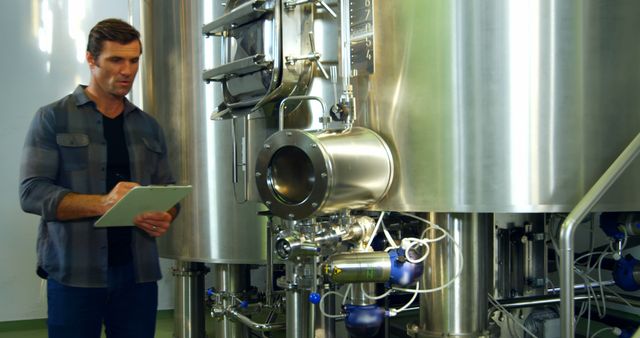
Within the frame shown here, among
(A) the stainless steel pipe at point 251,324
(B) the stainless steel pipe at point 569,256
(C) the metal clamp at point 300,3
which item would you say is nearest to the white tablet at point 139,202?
(C) the metal clamp at point 300,3

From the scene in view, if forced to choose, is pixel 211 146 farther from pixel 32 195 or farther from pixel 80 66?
pixel 80 66

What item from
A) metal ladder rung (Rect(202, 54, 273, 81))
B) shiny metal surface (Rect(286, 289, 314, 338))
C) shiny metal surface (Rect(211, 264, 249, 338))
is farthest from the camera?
shiny metal surface (Rect(211, 264, 249, 338))

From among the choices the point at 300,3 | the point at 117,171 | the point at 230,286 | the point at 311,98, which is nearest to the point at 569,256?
the point at 311,98

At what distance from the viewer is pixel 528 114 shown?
1550 millimetres

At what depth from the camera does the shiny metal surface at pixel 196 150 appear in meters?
2.58

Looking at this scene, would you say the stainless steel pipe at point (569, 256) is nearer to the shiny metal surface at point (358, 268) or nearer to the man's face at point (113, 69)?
the shiny metal surface at point (358, 268)

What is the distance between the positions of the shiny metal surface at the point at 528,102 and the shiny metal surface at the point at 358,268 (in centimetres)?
20

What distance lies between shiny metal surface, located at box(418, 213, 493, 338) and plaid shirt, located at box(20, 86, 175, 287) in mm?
825

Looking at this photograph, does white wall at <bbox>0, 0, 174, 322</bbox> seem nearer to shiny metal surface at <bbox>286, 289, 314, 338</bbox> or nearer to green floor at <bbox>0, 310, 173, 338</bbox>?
green floor at <bbox>0, 310, 173, 338</bbox>

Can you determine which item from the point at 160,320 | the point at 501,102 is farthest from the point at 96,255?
the point at 160,320

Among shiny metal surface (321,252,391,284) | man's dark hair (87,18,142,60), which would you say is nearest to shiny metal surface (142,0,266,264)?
man's dark hair (87,18,142,60)

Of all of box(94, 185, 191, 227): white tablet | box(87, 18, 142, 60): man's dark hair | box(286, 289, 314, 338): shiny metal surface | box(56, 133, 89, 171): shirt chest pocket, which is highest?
box(87, 18, 142, 60): man's dark hair

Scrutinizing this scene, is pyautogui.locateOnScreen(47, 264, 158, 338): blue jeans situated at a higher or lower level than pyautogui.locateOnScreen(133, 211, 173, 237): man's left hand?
lower

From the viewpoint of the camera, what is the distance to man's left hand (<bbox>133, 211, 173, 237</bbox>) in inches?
71.9
